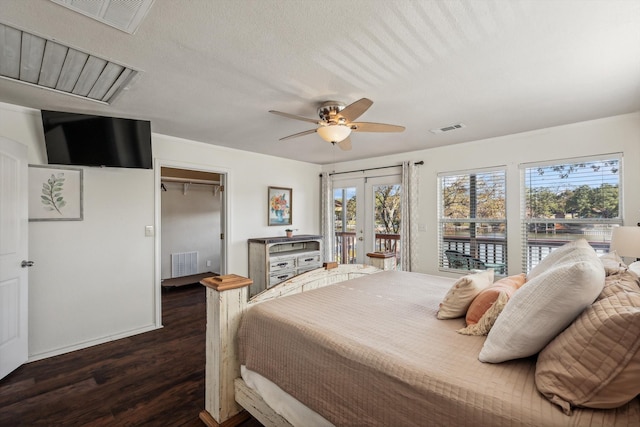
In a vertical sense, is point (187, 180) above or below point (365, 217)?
above

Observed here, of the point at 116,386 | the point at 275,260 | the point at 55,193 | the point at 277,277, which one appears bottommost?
the point at 116,386

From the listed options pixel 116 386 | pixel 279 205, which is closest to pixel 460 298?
pixel 116 386

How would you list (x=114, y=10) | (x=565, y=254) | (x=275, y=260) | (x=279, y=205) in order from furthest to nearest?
(x=279, y=205) < (x=275, y=260) < (x=565, y=254) < (x=114, y=10)

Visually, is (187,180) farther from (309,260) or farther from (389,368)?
(389,368)

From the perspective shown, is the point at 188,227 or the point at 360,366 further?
the point at 188,227

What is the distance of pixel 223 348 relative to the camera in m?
1.79

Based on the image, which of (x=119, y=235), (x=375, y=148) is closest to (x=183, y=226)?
(x=119, y=235)

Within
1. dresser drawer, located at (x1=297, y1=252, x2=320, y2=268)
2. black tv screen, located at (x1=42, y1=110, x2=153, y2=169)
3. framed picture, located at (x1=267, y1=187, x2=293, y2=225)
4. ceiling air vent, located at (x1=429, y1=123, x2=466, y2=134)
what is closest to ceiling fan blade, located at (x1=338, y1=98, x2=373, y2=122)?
ceiling air vent, located at (x1=429, y1=123, x2=466, y2=134)

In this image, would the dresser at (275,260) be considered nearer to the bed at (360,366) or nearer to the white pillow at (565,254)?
the bed at (360,366)

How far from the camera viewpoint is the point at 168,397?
85.7 inches

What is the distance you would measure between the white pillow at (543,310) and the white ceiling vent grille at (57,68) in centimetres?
267

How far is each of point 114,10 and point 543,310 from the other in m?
2.31

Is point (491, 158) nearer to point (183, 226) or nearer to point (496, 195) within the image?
point (496, 195)

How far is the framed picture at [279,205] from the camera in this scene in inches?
196
